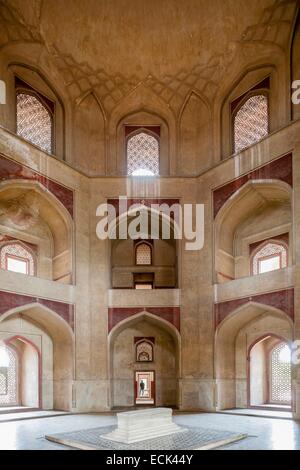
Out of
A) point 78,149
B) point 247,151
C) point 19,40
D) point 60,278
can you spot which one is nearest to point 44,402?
point 60,278

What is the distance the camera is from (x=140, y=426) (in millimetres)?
8781

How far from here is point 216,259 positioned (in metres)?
14.7

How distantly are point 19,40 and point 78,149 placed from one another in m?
3.45

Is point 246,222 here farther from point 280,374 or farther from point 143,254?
point 280,374

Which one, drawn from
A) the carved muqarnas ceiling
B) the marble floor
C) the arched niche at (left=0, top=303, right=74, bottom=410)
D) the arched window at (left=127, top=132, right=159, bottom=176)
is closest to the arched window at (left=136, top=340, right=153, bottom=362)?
the arched niche at (left=0, top=303, right=74, bottom=410)

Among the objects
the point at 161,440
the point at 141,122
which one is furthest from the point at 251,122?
the point at 161,440

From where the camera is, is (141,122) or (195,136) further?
(141,122)

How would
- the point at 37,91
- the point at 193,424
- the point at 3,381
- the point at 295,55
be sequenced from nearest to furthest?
1. the point at 193,424
2. the point at 295,55
3. the point at 3,381
4. the point at 37,91

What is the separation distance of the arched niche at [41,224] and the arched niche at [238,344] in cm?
472

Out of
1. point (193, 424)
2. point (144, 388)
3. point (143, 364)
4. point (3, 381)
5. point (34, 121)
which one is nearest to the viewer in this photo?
point (193, 424)

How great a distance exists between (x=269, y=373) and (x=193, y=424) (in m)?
4.71
